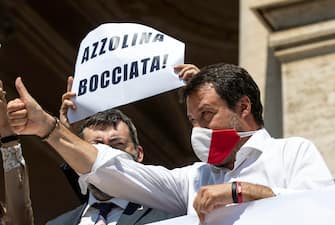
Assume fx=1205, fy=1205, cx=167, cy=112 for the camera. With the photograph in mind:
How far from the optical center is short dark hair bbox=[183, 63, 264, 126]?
3.25 m

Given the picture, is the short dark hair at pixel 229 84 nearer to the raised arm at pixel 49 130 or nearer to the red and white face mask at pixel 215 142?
the red and white face mask at pixel 215 142

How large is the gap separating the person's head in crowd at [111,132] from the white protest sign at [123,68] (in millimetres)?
32

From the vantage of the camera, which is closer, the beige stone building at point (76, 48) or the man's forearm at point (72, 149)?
the man's forearm at point (72, 149)

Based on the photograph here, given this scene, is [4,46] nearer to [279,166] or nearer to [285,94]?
[285,94]

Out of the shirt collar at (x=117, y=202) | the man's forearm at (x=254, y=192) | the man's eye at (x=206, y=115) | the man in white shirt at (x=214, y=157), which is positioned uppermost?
the man's eye at (x=206, y=115)

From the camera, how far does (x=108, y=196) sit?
11.5 feet

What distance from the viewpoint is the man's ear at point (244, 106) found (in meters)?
3.25

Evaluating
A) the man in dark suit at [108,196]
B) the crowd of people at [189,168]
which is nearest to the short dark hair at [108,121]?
the man in dark suit at [108,196]

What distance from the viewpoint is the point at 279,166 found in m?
3.15

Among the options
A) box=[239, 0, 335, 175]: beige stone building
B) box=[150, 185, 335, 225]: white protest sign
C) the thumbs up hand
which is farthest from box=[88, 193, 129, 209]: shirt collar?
box=[239, 0, 335, 175]: beige stone building

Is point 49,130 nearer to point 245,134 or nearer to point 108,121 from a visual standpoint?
point 108,121

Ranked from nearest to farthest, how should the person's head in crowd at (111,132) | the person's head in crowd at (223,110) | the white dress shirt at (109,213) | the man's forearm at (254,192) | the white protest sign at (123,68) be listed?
the man's forearm at (254,192), the person's head in crowd at (223,110), the white dress shirt at (109,213), the person's head in crowd at (111,132), the white protest sign at (123,68)

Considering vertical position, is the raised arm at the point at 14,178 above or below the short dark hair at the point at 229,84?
below

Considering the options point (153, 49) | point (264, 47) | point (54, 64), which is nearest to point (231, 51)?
point (54, 64)
